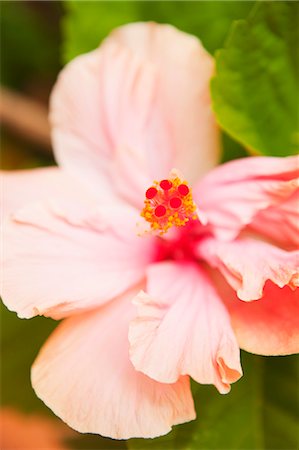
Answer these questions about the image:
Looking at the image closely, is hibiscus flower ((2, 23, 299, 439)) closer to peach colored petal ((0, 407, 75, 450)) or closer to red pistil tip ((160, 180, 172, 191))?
red pistil tip ((160, 180, 172, 191))

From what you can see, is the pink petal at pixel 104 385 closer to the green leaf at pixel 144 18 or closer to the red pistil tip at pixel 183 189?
the red pistil tip at pixel 183 189

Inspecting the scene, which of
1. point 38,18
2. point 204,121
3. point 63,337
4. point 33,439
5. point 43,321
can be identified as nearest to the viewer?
point 63,337

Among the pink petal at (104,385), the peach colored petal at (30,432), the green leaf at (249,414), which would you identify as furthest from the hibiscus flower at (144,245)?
the peach colored petal at (30,432)

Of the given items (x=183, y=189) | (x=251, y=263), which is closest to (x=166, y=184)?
(x=183, y=189)

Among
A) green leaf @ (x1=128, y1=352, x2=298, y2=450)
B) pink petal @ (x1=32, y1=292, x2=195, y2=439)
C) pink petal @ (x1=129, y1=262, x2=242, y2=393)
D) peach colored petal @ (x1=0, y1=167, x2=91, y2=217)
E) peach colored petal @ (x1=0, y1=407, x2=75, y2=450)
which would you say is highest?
peach colored petal @ (x1=0, y1=167, x2=91, y2=217)

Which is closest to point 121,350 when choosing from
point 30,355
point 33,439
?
point 30,355

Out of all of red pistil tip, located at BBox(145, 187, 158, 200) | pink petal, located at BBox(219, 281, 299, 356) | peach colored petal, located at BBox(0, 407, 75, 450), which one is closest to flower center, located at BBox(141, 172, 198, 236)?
red pistil tip, located at BBox(145, 187, 158, 200)

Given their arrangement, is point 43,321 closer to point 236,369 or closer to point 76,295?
point 76,295
